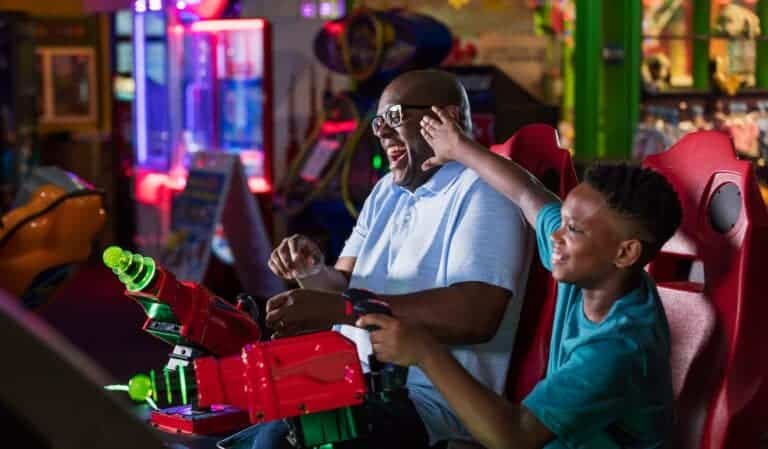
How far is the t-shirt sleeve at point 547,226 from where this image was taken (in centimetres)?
253

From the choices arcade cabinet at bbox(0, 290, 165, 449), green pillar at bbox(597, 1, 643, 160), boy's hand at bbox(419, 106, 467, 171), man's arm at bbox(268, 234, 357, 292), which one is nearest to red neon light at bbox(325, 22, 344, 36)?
green pillar at bbox(597, 1, 643, 160)

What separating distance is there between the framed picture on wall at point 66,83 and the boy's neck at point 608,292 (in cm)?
1111

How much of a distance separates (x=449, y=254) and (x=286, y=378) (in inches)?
33.7

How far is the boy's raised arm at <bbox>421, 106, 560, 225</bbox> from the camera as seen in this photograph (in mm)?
2648

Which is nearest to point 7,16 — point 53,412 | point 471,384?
point 471,384

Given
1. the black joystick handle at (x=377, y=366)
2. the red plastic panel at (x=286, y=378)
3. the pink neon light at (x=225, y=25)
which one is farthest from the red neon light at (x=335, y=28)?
the red plastic panel at (x=286, y=378)

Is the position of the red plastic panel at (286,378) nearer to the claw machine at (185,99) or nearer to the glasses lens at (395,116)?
the glasses lens at (395,116)

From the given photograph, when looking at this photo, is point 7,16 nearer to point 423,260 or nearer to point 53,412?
point 423,260

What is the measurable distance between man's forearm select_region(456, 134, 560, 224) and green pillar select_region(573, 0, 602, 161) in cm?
436

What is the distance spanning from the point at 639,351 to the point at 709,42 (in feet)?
15.5

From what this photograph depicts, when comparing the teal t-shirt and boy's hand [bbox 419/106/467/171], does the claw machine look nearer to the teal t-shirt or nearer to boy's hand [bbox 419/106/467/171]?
boy's hand [bbox 419/106/467/171]

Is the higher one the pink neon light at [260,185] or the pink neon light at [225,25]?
the pink neon light at [225,25]

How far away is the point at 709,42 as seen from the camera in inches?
261

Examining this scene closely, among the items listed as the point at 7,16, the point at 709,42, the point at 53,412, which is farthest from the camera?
the point at 7,16
